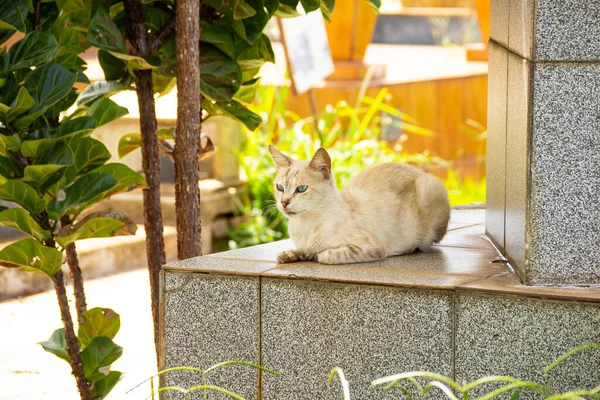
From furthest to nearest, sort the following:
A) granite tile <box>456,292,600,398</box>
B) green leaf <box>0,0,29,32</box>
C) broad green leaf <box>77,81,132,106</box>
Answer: broad green leaf <box>77,81,132,106</box> → green leaf <box>0,0,29,32</box> → granite tile <box>456,292,600,398</box>

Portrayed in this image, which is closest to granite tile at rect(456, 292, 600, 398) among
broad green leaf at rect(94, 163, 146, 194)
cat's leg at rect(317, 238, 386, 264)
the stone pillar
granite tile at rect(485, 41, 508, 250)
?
the stone pillar

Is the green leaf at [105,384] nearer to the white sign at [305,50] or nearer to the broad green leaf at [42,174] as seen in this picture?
the broad green leaf at [42,174]

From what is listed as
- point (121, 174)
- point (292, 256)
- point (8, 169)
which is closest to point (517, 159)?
point (292, 256)

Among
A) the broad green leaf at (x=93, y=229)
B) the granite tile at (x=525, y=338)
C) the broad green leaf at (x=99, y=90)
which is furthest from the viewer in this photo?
the broad green leaf at (x=99, y=90)

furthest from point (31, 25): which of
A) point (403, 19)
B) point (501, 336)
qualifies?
point (403, 19)

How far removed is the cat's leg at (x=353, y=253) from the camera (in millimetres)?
3076

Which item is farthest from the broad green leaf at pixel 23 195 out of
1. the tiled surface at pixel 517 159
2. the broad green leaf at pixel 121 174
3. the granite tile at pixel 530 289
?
the tiled surface at pixel 517 159

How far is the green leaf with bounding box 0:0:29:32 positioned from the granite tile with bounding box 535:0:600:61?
147 cm

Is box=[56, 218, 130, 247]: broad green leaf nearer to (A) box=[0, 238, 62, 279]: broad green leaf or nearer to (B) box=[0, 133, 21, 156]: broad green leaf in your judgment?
(A) box=[0, 238, 62, 279]: broad green leaf

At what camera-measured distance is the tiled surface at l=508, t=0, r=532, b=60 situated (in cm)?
261

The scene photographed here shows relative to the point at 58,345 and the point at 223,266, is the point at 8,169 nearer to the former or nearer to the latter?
the point at 58,345

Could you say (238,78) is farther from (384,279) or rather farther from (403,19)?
(403,19)

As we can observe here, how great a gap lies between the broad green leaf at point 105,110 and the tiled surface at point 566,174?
1.27 meters

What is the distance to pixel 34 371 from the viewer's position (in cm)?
459
